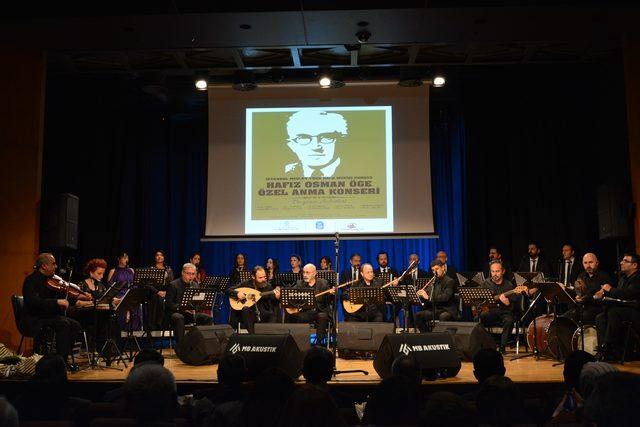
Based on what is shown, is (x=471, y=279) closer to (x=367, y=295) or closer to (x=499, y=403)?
(x=367, y=295)

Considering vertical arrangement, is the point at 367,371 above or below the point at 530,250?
below

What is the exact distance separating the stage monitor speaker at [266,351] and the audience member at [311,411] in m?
3.28

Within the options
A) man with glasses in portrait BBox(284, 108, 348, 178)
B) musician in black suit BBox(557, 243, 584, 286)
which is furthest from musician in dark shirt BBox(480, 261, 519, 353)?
man with glasses in portrait BBox(284, 108, 348, 178)

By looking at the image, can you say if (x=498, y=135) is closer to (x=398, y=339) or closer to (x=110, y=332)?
(x=398, y=339)

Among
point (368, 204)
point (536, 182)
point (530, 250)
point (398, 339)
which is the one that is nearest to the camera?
point (398, 339)

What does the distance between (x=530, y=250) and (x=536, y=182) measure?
1.62m

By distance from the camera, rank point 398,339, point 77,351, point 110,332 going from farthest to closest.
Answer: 1. point 77,351
2. point 110,332
3. point 398,339

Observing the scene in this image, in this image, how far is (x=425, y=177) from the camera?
10492mm

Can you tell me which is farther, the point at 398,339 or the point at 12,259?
the point at 12,259

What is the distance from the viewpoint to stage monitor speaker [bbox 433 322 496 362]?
7551mm

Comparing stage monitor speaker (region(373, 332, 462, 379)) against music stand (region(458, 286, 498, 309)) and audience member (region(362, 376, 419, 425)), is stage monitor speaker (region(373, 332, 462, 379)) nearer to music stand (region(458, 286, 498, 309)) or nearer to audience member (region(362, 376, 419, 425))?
music stand (region(458, 286, 498, 309))

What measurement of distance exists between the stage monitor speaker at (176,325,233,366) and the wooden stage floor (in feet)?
0.40

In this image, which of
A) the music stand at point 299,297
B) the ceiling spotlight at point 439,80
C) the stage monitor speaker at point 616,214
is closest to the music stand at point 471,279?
the stage monitor speaker at point 616,214

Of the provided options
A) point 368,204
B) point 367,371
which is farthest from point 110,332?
point 368,204
